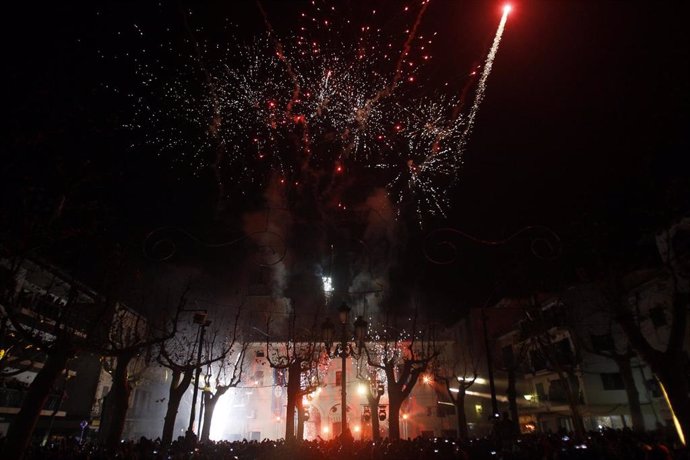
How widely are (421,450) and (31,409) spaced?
1366 cm

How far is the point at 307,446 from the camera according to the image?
21.6m

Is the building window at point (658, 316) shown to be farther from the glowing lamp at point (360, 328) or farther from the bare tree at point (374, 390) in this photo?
the glowing lamp at point (360, 328)

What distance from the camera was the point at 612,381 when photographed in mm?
33219

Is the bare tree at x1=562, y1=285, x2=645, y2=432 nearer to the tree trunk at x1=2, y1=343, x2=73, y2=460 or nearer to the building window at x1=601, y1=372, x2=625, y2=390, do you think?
the building window at x1=601, y1=372, x2=625, y2=390

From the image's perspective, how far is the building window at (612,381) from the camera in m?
33.0

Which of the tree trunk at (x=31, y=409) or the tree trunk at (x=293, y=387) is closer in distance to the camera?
the tree trunk at (x=31, y=409)

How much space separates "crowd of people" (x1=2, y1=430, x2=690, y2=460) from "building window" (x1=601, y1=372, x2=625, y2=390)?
54.8ft

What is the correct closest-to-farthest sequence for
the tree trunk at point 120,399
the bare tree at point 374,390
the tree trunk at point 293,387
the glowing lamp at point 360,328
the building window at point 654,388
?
the glowing lamp at point 360,328 → the tree trunk at point 120,399 → the tree trunk at point 293,387 → the building window at point 654,388 → the bare tree at point 374,390

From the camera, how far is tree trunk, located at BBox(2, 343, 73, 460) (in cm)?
1140

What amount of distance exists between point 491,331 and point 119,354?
4429cm

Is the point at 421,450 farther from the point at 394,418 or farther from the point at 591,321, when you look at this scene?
the point at 591,321

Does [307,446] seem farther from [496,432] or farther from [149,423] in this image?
[149,423]

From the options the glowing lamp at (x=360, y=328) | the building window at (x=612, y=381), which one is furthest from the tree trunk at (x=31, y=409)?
the building window at (x=612, y=381)

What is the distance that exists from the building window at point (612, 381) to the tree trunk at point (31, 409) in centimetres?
3637
